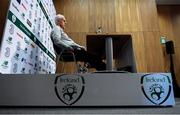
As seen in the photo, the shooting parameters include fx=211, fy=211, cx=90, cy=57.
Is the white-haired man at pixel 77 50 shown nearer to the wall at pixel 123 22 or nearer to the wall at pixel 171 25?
the wall at pixel 123 22

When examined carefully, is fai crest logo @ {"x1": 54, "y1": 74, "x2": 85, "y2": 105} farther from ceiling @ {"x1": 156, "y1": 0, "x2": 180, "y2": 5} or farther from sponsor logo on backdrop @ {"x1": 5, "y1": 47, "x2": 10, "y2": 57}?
ceiling @ {"x1": 156, "y1": 0, "x2": 180, "y2": 5}

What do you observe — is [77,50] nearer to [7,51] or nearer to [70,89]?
[7,51]

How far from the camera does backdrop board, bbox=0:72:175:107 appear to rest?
1.23 metres

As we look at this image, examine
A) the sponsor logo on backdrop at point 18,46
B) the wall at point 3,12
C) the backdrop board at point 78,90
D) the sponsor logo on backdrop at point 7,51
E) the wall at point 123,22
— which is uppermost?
the wall at point 123,22

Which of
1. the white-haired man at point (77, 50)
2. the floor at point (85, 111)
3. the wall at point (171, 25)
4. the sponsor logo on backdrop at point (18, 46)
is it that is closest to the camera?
the floor at point (85, 111)

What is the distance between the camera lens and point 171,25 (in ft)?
18.9

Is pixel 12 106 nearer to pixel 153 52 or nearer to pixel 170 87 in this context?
pixel 170 87

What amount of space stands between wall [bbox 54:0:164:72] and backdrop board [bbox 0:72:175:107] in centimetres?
316

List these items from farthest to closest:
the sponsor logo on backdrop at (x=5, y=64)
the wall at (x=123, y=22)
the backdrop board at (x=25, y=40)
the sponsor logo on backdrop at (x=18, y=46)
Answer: the wall at (x=123, y=22) < the sponsor logo on backdrop at (x=18, y=46) < the backdrop board at (x=25, y=40) < the sponsor logo on backdrop at (x=5, y=64)

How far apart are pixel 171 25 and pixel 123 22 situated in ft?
6.32

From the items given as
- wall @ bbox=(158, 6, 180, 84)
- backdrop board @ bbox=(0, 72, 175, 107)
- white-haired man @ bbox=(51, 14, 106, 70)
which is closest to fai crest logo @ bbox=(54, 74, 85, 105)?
backdrop board @ bbox=(0, 72, 175, 107)

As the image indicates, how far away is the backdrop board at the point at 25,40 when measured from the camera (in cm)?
179

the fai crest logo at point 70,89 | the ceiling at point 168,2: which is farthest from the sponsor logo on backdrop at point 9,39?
the ceiling at point 168,2

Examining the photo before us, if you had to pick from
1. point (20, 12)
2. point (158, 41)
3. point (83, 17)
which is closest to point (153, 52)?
point (158, 41)
